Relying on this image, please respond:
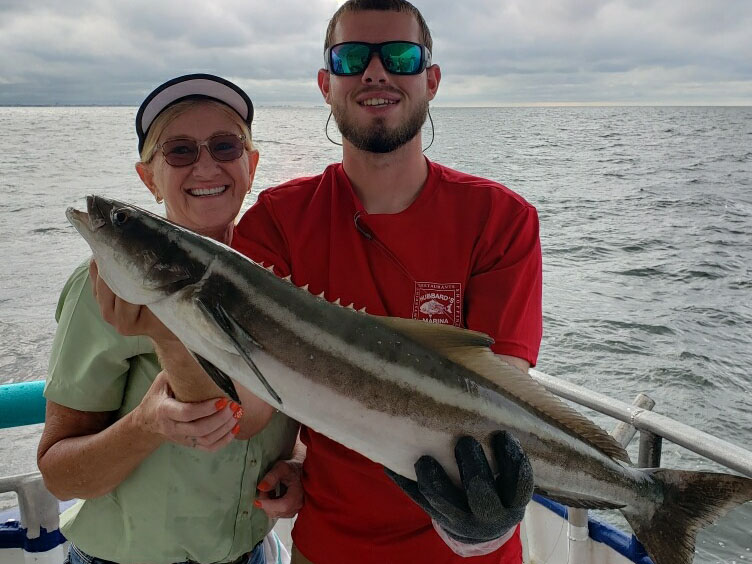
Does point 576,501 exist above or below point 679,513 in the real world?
above

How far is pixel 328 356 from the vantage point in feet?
7.29

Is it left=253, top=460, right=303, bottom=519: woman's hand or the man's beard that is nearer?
left=253, top=460, right=303, bottom=519: woman's hand

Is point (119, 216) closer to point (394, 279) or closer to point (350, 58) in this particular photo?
point (394, 279)

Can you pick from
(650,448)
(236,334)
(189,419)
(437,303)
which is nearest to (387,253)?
(437,303)

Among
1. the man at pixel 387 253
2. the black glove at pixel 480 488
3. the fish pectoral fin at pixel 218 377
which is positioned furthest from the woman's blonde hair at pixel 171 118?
the black glove at pixel 480 488

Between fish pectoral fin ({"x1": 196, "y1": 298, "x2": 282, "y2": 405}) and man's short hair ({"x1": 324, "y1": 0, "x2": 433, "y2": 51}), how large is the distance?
67.3 inches

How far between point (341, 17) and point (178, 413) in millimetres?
2135

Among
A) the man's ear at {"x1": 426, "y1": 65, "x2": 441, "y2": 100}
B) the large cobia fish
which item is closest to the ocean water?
the man's ear at {"x1": 426, "y1": 65, "x2": 441, "y2": 100}

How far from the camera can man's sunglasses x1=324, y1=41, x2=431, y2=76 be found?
3.01 metres

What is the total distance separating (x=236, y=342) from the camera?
7.01ft

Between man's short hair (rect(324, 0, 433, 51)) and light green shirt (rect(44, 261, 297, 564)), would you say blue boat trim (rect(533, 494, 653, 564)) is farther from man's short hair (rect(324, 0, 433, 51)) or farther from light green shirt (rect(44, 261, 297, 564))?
man's short hair (rect(324, 0, 433, 51))

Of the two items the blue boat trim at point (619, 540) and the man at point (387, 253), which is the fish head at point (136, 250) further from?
the blue boat trim at point (619, 540)

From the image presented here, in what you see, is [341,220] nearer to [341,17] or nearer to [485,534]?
[341,17]

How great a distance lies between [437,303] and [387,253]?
0.32 meters
